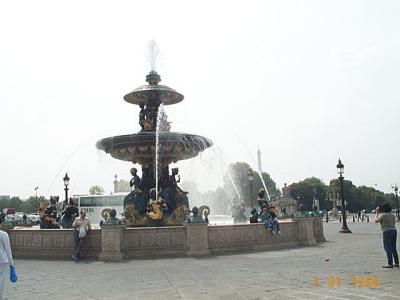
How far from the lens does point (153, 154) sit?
61.0ft

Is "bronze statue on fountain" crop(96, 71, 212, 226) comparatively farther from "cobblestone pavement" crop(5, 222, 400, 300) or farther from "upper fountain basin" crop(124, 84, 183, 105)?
"cobblestone pavement" crop(5, 222, 400, 300)

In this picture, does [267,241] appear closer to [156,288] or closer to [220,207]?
[156,288]

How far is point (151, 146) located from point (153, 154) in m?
0.60

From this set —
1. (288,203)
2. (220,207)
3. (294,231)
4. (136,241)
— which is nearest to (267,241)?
(294,231)

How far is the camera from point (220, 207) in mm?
55500

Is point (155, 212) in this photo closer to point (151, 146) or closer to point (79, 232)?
point (151, 146)

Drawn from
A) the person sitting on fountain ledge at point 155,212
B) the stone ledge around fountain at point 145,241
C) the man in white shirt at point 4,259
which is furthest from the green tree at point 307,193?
the man in white shirt at point 4,259

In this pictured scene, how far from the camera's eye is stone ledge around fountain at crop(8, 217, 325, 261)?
13.1m

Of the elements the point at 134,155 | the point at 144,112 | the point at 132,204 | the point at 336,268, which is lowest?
the point at 336,268

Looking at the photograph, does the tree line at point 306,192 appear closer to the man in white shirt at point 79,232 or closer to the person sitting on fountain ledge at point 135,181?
the person sitting on fountain ledge at point 135,181

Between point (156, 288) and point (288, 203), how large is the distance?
86.7m

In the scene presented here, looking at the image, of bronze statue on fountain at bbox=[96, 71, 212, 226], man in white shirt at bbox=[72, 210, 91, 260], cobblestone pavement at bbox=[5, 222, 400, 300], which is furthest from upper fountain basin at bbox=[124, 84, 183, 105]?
cobblestone pavement at bbox=[5, 222, 400, 300]

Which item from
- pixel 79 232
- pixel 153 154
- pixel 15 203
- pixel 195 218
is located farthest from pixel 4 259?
pixel 15 203

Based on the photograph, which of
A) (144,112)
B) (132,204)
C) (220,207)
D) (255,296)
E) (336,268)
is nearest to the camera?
(255,296)
